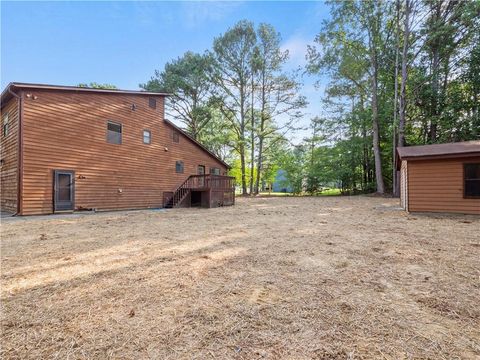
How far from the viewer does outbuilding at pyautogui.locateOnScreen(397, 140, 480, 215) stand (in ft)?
25.4

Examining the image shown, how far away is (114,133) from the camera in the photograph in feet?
36.6

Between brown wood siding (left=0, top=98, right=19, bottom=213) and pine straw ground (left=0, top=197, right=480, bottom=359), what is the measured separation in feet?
21.3

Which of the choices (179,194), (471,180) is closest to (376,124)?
(471,180)

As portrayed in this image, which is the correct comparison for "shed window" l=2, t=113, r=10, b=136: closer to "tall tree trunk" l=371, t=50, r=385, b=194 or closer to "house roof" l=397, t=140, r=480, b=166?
"house roof" l=397, t=140, r=480, b=166

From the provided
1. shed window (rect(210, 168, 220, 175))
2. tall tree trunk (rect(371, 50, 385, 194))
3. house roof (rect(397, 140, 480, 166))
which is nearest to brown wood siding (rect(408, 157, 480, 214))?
house roof (rect(397, 140, 480, 166))

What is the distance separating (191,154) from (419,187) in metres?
11.9

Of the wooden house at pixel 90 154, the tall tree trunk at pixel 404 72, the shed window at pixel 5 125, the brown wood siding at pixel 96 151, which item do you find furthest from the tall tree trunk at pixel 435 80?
the shed window at pixel 5 125

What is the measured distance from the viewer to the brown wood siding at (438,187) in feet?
25.8

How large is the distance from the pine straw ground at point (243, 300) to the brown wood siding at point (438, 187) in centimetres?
483

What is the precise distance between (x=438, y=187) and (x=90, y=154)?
13.7 meters

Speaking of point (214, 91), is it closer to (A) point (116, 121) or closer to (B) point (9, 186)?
(A) point (116, 121)

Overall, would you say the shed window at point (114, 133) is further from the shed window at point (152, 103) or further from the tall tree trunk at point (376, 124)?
the tall tree trunk at point (376, 124)

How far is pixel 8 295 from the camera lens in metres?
2.34

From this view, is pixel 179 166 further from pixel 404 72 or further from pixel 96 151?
pixel 404 72
